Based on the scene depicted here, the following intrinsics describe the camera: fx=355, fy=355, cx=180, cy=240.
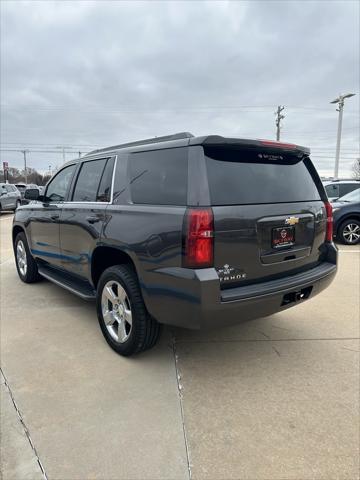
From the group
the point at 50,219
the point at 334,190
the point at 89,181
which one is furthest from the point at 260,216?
the point at 334,190

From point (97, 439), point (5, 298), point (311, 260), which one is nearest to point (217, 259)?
point (311, 260)

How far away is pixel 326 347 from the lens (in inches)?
133

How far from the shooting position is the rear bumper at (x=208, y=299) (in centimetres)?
238

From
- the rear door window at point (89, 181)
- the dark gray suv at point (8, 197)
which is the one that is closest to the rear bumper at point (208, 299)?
the rear door window at point (89, 181)

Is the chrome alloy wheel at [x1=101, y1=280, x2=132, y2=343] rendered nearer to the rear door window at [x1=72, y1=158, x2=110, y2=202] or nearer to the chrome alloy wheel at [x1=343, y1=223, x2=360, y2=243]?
the rear door window at [x1=72, y1=158, x2=110, y2=202]

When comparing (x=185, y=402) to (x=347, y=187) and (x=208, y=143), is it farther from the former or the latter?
(x=347, y=187)

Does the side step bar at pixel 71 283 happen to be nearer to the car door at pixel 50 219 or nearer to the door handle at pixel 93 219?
the car door at pixel 50 219

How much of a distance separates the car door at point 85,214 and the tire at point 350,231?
7.22 meters

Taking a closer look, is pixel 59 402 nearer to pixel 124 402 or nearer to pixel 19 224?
pixel 124 402

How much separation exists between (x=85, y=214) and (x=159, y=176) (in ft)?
3.72

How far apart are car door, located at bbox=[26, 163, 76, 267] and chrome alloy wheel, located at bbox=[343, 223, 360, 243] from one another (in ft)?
23.8

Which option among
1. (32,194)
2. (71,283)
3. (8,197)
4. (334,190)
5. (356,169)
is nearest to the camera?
(71,283)

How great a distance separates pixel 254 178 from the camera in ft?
9.00

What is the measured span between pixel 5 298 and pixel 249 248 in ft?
12.0
